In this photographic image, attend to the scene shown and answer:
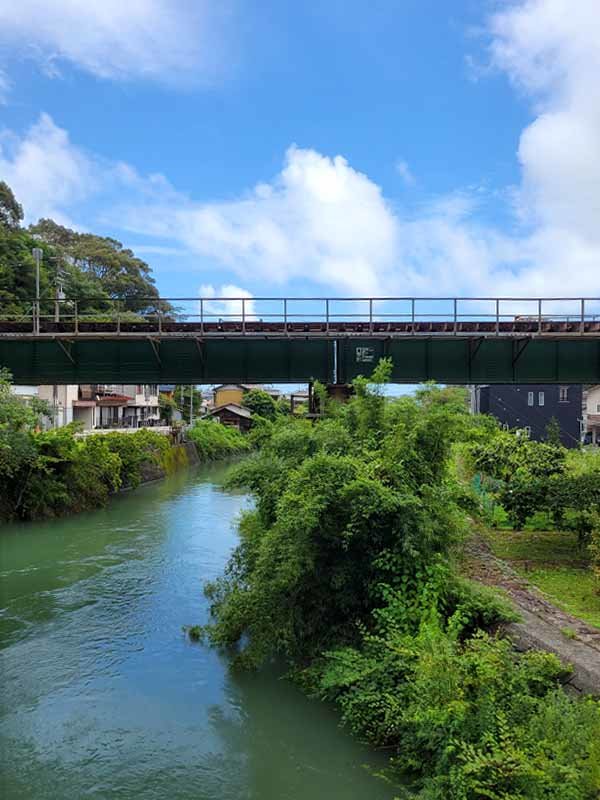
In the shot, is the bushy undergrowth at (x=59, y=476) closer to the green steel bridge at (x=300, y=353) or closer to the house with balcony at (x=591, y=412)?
the green steel bridge at (x=300, y=353)

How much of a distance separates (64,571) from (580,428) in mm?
40864

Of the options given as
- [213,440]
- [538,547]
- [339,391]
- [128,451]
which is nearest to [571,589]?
[538,547]

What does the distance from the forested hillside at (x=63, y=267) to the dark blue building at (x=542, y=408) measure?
29.8 m

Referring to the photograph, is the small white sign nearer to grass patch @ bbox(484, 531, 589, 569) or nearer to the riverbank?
the riverbank

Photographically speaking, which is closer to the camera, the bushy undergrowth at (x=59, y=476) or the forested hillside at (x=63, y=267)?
the bushy undergrowth at (x=59, y=476)

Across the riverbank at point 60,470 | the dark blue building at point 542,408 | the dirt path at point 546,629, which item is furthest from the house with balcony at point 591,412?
the dirt path at point 546,629

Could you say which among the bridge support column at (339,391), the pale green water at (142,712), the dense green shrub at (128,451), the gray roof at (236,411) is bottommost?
the pale green water at (142,712)

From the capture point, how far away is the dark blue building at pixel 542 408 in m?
45.8

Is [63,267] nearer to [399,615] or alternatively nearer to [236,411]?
[236,411]

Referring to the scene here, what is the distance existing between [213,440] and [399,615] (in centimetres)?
4828

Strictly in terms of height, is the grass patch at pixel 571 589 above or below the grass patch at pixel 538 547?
below

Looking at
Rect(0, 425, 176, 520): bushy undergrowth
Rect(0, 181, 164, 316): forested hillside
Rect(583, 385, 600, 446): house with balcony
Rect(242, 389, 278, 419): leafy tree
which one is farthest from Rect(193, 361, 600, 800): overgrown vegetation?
Rect(242, 389, 278, 419): leafy tree

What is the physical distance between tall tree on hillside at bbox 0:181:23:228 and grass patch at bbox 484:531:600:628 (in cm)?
6180

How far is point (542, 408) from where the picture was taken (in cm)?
4634
